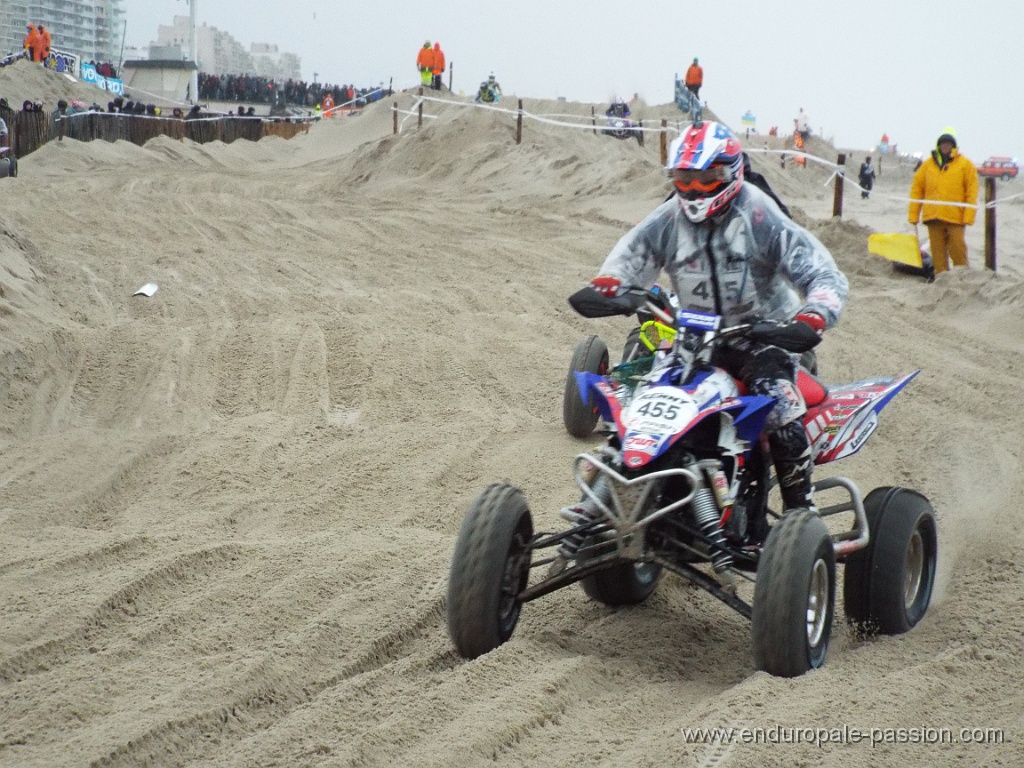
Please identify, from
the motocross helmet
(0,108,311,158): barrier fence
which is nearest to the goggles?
the motocross helmet

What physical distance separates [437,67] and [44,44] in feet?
35.4

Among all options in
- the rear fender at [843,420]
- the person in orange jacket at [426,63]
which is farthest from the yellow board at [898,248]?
the person in orange jacket at [426,63]

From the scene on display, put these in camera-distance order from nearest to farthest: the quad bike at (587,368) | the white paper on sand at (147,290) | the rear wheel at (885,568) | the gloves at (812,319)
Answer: the gloves at (812,319) → the rear wheel at (885,568) → the quad bike at (587,368) → the white paper on sand at (147,290)

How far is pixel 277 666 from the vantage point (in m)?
3.81

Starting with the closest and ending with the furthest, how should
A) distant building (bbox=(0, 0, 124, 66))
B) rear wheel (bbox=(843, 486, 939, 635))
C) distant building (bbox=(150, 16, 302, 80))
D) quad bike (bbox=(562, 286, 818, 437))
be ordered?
rear wheel (bbox=(843, 486, 939, 635))
quad bike (bbox=(562, 286, 818, 437))
distant building (bbox=(0, 0, 124, 66))
distant building (bbox=(150, 16, 302, 80))

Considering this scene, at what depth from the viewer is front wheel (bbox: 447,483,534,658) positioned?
3.73m

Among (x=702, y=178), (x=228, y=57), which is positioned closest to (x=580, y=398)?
(x=702, y=178)

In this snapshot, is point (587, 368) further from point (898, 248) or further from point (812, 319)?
point (898, 248)

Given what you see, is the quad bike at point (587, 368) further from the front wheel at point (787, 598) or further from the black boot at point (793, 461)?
the front wheel at point (787, 598)

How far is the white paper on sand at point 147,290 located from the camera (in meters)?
9.84

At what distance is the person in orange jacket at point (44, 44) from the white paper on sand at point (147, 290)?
78.8 feet

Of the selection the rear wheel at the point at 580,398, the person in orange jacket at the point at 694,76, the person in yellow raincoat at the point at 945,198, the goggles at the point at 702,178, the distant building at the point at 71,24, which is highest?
the distant building at the point at 71,24

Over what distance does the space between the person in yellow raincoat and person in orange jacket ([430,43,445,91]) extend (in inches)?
776

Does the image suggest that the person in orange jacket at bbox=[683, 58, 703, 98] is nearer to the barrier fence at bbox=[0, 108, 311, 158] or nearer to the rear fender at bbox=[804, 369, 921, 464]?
the barrier fence at bbox=[0, 108, 311, 158]
